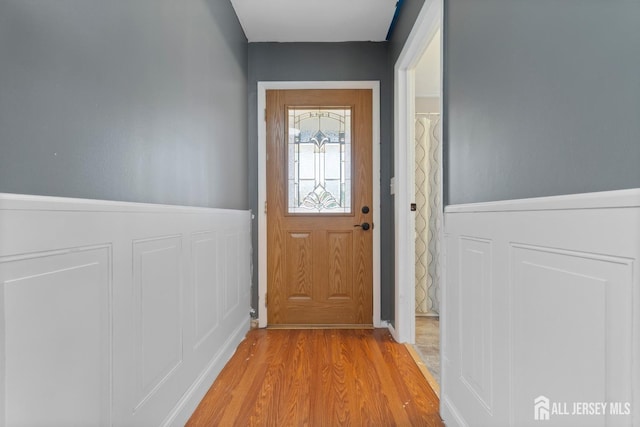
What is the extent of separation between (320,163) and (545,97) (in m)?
2.22

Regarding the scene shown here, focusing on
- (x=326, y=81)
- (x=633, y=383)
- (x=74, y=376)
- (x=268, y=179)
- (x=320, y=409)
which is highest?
(x=326, y=81)

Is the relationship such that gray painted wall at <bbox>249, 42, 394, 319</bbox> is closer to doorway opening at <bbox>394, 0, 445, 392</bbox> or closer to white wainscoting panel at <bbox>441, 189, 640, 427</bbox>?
doorway opening at <bbox>394, 0, 445, 392</bbox>

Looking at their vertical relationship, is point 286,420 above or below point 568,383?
below

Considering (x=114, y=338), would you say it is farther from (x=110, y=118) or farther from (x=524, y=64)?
(x=524, y=64)

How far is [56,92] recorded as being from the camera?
894mm

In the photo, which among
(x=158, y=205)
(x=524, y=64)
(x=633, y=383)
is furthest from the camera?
(x=158, y=205)

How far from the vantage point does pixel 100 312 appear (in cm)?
105

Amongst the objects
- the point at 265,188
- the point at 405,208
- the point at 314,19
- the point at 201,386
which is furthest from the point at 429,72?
the point at 201,386

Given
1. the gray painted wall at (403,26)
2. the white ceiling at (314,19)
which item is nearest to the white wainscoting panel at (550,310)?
the gray painted wall at (403,26)

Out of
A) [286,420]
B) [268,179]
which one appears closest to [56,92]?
[286,420]

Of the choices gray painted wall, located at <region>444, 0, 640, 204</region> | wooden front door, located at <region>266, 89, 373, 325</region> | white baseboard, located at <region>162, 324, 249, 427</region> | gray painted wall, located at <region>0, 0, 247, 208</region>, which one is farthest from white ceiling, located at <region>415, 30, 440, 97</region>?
white baseboard, located at <region>162, 324, 249, 427</region>

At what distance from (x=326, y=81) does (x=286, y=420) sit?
2.47m

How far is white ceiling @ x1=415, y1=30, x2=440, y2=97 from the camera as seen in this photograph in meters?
2.93

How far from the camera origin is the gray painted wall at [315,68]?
10.00ft
